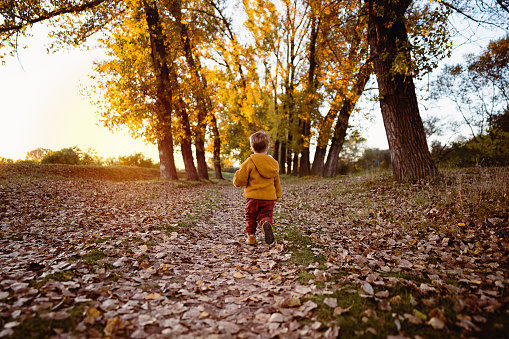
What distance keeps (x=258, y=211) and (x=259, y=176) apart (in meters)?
0.72

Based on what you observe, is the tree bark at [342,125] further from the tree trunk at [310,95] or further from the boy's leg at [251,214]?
the boy's leg at [251,214]

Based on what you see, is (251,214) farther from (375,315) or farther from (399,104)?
(399,104)

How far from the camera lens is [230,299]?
10.2 feet

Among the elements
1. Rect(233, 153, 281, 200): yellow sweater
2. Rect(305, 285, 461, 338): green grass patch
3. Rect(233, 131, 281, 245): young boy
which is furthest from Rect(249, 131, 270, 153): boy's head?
Rect(305, 285, 461, 338): green grass patch

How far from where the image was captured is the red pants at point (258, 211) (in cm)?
512

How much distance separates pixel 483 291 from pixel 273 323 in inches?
91.2

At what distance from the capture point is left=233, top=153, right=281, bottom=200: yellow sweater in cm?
506

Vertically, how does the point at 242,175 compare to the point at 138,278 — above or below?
above

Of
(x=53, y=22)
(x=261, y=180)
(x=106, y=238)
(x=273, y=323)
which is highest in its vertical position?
(x=53, y=22)

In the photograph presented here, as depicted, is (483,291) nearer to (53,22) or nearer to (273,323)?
(273,323)

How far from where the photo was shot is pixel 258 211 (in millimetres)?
5238

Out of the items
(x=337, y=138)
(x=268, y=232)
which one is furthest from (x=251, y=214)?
(x=337, y=138)

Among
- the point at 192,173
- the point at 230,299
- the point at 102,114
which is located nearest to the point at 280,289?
the point at 230,299

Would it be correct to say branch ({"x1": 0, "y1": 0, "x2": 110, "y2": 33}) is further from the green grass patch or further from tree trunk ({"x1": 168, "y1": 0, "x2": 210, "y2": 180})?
the green grass patch
